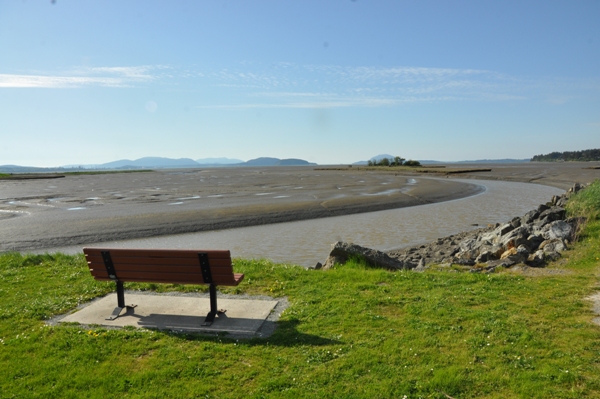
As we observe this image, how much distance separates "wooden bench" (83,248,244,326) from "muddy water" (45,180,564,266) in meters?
7.65

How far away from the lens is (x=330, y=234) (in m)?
19.5

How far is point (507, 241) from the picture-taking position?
41.5 feet

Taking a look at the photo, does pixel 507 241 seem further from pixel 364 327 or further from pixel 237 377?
pixel 237 377

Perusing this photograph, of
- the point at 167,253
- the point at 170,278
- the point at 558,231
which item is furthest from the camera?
the point at 558,231

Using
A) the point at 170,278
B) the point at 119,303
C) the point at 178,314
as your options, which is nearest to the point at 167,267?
the point at 170,278

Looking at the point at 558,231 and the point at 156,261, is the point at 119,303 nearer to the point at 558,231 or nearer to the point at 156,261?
the point at 156,261

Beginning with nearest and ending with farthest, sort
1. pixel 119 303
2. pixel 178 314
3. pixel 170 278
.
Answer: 1. pixel 170 278
2. pixel 178 314
3. pixel 119 303

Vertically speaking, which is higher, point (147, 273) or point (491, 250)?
point (147, 273)

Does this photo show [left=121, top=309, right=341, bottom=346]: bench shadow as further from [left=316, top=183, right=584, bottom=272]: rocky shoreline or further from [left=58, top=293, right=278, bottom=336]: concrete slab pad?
[left=316, top=183, right=584, bottom=272]: rocky shoreline

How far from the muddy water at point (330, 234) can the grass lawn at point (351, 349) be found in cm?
708

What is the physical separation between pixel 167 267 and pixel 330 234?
13.0m

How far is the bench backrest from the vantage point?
22.1ft

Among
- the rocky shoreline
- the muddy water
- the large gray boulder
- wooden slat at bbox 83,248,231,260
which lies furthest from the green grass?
wooden slat at bbox 83,248,231,260

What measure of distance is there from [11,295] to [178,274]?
3989 mm
